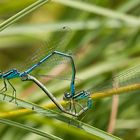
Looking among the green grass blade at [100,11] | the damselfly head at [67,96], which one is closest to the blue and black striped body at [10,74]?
the damselfly head at [67,96]

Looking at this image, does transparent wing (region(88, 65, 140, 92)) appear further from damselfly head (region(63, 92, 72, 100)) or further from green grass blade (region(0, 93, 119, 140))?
green grass blade (region(0, 93, 119, 140))

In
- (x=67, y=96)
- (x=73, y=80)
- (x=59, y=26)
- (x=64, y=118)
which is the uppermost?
(x=59, y=26)

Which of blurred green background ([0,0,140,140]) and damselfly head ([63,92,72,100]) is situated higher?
blurred green background ([0,0,140,140])

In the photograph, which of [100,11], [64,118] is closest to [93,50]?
[100,11]

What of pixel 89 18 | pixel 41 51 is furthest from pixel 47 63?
pixel 89 18

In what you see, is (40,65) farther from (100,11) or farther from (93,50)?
(93,50)

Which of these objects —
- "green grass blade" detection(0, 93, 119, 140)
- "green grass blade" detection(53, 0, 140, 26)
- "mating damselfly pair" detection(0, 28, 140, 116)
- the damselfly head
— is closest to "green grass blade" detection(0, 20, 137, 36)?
"green grass blade" detection(53, 0, 140, 26)

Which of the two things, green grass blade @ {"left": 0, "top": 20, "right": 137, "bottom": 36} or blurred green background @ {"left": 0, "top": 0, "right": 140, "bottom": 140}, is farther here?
green grass blade @ {"left": 0, "top": 20, "right": 137, "bottom": 36}

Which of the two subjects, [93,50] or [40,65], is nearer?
[40,65]

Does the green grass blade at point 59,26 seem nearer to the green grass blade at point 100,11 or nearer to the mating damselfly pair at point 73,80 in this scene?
the green grass blade at point 100,11
